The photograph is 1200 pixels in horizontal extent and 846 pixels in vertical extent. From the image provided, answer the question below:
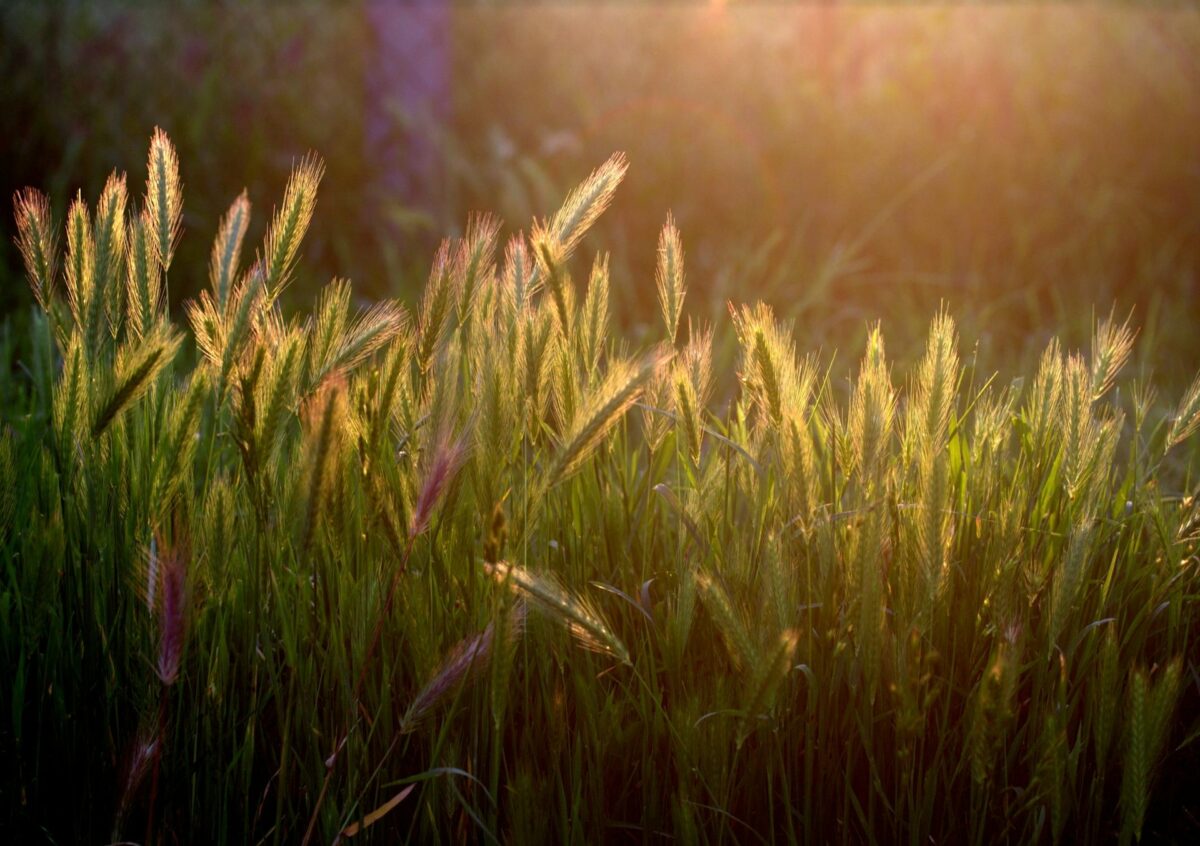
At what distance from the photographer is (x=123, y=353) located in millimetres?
1363

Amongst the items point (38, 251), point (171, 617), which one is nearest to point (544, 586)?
point (171, 617)

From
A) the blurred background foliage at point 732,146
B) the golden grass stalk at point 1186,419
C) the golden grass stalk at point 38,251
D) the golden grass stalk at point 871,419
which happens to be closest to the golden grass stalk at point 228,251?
the golden grass stalk at point 38,251

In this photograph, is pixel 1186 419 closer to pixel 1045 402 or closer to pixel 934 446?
pixel 1045 402

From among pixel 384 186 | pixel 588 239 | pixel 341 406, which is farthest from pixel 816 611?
pixel 384 186

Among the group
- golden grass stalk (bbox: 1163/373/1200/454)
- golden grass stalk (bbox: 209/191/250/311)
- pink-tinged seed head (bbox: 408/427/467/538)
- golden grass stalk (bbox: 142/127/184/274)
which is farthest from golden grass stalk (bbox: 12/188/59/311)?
golden grass stalk (bbox: 1163/373/1200/454)

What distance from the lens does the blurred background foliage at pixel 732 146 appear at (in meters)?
4.75

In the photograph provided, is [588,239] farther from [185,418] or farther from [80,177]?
[185,418]

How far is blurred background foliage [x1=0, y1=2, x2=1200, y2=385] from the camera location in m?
4.75

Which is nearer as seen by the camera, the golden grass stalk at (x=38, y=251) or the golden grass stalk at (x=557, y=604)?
the golden grass stalk at (x=557, y=604)

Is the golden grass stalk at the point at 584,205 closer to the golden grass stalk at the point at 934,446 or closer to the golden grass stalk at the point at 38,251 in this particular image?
the golden grass stalk at the point at 934,446

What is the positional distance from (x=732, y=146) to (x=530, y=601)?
414 cm

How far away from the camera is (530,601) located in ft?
4.12

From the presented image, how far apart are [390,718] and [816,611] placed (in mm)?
529

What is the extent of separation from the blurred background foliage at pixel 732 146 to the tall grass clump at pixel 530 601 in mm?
2862
